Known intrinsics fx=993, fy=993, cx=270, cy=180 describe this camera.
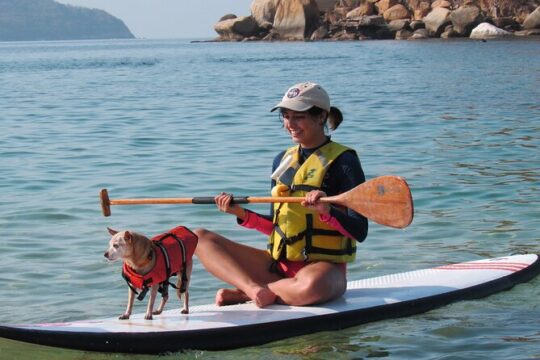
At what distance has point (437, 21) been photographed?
56750 millimetres

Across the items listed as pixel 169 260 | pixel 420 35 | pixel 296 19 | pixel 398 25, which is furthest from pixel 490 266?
pixel 296 19

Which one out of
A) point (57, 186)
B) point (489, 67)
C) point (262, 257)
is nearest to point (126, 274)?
point (262, 257)

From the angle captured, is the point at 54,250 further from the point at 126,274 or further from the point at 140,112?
the point at 140,112

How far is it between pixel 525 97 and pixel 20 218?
13.7m

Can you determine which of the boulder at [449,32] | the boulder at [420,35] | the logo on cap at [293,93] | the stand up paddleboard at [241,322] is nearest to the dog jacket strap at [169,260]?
the stand up paddleboard at [241,322]

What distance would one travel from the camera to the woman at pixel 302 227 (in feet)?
16.5

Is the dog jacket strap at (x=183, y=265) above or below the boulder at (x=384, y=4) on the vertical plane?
above

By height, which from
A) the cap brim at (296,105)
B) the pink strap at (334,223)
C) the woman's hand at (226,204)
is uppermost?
the cap brim at (296,105)

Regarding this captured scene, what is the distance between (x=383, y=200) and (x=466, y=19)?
51.3m

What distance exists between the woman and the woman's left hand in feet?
0.16

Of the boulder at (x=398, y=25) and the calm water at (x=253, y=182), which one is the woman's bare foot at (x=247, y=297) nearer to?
the calm water at (x=253, y=182)

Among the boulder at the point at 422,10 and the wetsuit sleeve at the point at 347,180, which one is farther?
the boulder at the point at 422,10

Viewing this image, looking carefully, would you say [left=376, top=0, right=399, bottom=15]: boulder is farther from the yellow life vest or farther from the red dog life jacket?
the red dog life jacket

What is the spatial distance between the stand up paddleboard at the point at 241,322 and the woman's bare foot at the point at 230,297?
0.21 ft
